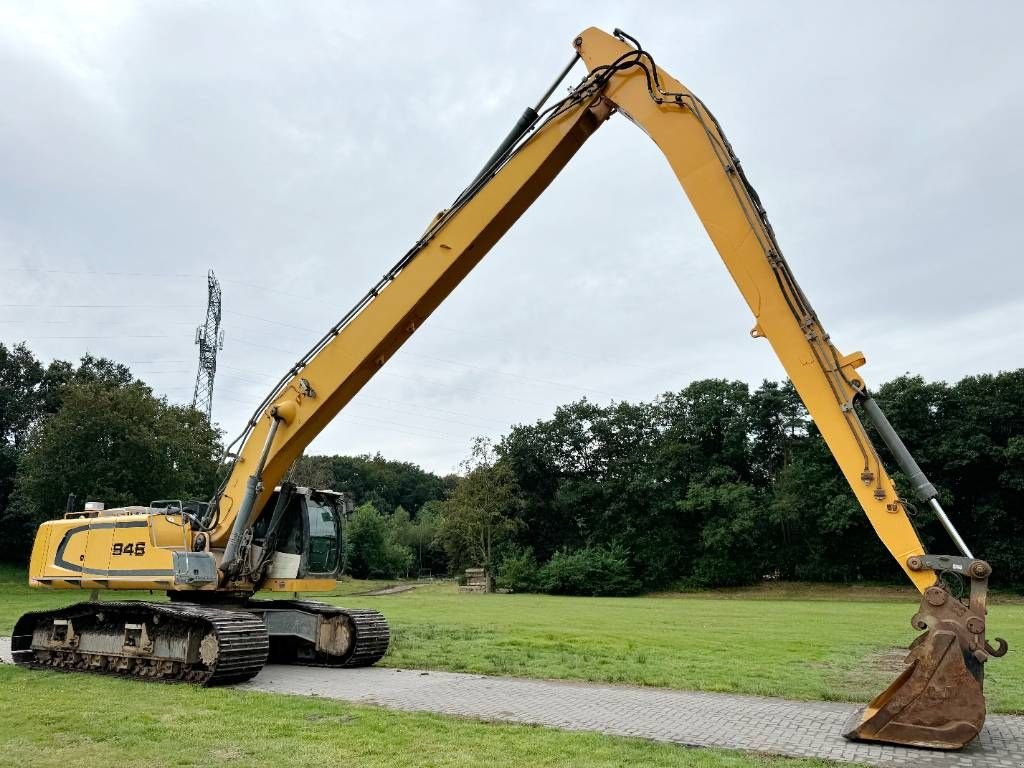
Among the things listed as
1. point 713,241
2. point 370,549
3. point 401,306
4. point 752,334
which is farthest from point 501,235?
point 370,549

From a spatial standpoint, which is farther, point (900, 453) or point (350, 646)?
point (350, 646)

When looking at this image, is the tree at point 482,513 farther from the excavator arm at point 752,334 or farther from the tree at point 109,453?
the excavator arm at point 752,334

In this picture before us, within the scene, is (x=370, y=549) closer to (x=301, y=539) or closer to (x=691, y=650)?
(x=691, y=650)

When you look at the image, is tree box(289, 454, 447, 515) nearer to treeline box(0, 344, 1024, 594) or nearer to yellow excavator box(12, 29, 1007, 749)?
treeline box(0, 344, 1024, 594)

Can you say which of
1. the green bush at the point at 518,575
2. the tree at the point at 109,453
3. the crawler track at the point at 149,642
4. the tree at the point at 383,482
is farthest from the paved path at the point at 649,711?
the tree at the point at 383,482

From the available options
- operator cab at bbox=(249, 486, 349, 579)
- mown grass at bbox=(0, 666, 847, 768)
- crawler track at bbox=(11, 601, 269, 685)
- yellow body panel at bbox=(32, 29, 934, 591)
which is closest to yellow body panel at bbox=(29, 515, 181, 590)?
yellow body panel at bbox=(32, 29, 934, 591)

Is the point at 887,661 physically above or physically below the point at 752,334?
below

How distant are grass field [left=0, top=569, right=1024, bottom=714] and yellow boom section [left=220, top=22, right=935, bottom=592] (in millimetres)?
3633

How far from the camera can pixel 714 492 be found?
45.6 m

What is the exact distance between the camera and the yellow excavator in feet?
21.6

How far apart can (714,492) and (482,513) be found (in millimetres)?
13612

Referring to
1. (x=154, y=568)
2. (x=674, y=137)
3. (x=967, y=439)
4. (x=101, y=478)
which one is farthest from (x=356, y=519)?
(x=674, y=137)

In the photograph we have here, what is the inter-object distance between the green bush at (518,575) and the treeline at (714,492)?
0.07 meters

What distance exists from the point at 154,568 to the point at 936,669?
964 centimetres
